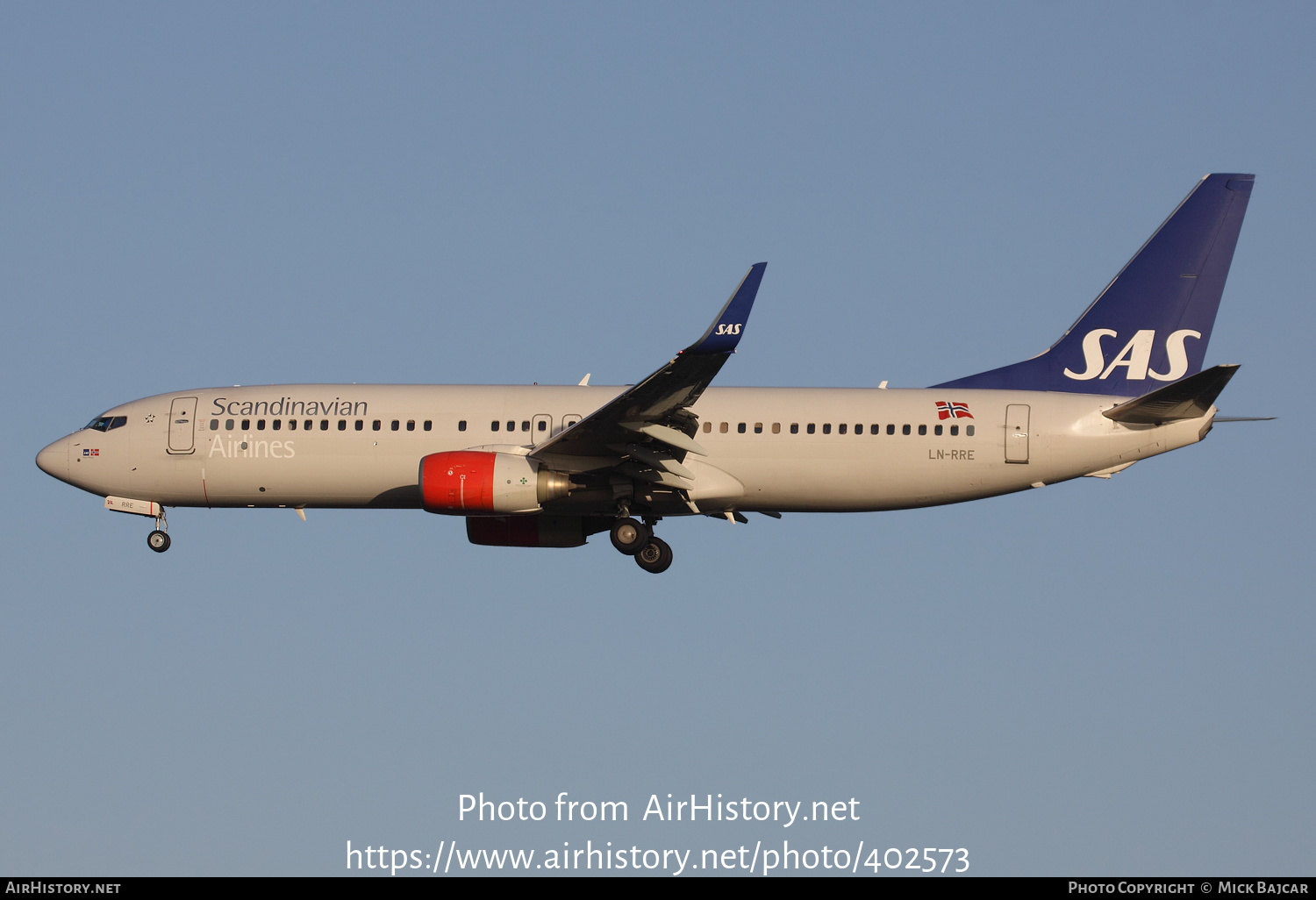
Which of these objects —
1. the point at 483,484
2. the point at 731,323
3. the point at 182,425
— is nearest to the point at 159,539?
the point at 182,425

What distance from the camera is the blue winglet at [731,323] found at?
1252 inches

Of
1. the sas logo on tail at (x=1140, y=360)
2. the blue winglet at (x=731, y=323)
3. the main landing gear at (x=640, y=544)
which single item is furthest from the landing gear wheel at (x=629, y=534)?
the sas logo on tail at (x=1140, y=360)

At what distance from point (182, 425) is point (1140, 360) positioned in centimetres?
2393

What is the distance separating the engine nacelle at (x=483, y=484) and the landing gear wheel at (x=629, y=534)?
8.43 feet

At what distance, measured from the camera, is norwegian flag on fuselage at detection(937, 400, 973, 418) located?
37688 millimetres

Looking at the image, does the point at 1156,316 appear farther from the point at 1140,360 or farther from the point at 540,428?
the point at 540,428

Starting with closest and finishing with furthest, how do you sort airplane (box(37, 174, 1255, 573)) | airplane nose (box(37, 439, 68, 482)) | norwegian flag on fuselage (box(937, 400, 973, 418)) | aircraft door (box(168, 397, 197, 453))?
airplane (box(37, 174, 1255, 573)), norwegian flag on fuselage (box(937, 400, 973, 418)), aircraft door (box(168, 397, 197, 453)), airplane nose (box(37, 439, 68, 482))

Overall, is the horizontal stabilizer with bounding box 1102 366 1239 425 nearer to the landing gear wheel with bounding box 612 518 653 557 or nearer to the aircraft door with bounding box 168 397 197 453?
the landing gear wheel with bounding box 612 518 653 557

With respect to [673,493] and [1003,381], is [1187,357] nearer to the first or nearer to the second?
[1003,381]

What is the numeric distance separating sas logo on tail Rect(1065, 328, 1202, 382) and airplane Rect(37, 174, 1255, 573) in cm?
4

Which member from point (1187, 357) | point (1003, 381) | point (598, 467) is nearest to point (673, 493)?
point (598, 467)

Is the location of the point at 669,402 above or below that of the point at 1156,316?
below

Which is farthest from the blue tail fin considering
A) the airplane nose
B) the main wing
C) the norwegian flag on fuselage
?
the airplane nose

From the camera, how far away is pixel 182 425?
4022 cm
